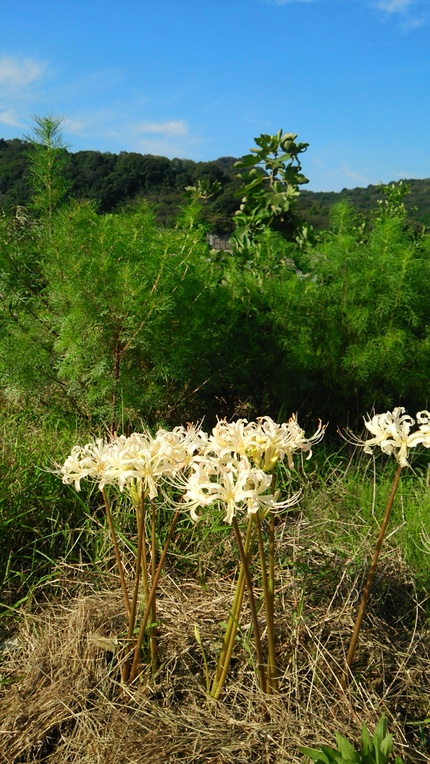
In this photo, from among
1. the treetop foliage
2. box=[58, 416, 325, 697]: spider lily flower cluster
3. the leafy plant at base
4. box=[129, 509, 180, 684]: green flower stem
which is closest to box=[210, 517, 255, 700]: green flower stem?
box=[58, 416, 325, 697]: spider lily flower cluster

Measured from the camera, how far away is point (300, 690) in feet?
7.02

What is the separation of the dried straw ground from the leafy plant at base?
16 cm

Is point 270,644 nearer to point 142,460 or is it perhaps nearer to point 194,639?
point 194,639

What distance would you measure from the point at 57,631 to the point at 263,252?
331 cm

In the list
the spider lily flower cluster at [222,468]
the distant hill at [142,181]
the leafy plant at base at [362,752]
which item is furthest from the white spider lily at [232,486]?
the distant hill at [142,181]

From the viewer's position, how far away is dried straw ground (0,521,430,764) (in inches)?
77.0

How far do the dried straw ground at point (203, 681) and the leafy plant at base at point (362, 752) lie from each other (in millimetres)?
156

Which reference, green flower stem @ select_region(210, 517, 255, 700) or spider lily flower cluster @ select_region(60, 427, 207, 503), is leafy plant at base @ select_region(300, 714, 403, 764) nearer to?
green flower stem @ select_region(210, 517, 255, 700)

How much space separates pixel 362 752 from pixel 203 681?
624 millimetres

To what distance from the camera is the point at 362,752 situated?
1755 mm

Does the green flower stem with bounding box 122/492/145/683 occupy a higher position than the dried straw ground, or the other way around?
the green flower stem with bounding box 122/492/145/683

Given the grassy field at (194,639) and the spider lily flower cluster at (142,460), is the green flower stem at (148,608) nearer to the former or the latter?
the grassy field at (194,639)

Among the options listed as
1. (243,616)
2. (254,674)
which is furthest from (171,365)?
(254,674)

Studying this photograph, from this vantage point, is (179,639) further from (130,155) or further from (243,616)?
(130,155)
